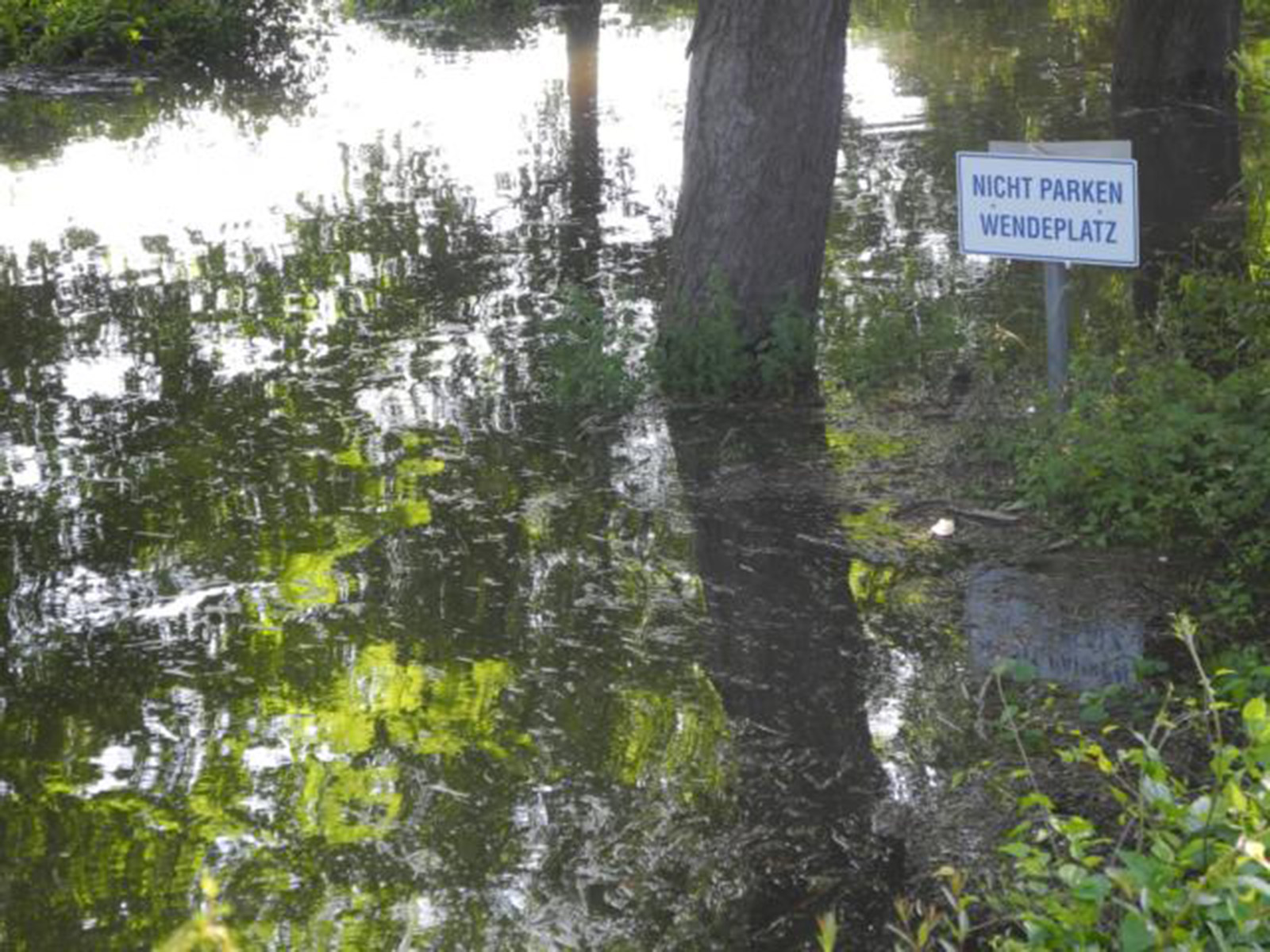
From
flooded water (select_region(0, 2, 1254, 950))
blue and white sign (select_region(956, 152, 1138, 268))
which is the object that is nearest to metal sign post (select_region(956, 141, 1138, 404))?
blue and white sign (select_region(956, 152, 1138, 268))

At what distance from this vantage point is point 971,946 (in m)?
4.28

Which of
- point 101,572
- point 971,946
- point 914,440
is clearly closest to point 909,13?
point 914,440

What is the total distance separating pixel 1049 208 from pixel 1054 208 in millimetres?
22

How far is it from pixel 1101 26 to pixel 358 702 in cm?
1728

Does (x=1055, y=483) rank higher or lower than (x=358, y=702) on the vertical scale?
higher

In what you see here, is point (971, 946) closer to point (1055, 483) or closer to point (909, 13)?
point (1055, 483)

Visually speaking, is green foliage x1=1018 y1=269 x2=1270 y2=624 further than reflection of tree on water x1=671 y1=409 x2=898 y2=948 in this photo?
Yes

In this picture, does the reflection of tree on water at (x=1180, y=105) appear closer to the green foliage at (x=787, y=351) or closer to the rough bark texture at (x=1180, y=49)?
the rough bark texture at (x=1180, y=49)

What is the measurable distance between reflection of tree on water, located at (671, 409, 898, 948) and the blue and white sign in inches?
49.0

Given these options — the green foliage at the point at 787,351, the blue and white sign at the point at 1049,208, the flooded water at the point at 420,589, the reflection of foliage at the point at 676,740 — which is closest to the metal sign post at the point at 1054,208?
the blue and white sign at the point at 1049,208

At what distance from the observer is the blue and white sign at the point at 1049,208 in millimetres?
6832

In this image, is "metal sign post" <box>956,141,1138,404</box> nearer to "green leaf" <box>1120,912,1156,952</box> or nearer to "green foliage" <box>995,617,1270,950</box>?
"green foliage" <box>995,617,1270,950</box>

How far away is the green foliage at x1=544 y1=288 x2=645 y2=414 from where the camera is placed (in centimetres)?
860

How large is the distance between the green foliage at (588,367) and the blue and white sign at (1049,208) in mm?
2017
